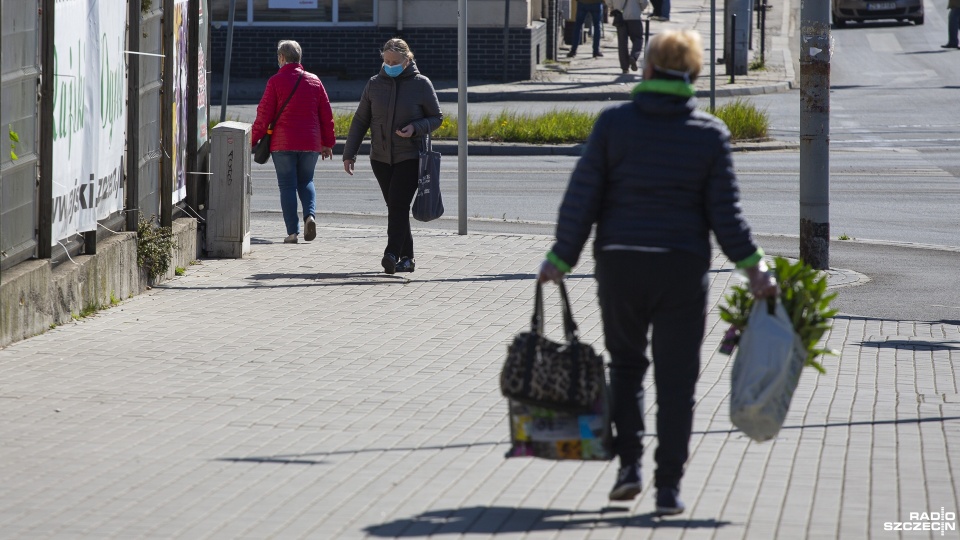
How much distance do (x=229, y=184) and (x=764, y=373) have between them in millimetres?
7337

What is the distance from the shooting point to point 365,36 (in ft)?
96.6

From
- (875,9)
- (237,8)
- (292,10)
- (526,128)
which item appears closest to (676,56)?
(526,128)

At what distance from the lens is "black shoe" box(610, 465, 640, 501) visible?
17.0 feet

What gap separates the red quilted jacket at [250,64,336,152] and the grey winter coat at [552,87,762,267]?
7452mm

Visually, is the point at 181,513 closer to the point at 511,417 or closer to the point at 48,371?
the point at 511,417

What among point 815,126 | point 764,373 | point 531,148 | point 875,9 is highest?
point 875,9

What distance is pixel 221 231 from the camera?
468 inches

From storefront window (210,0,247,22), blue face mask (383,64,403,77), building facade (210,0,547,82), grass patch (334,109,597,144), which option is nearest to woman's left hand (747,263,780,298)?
blue face mask (383,64,403,77)

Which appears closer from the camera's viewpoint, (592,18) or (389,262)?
(389,262)

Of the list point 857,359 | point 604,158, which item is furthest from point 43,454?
point 857,359

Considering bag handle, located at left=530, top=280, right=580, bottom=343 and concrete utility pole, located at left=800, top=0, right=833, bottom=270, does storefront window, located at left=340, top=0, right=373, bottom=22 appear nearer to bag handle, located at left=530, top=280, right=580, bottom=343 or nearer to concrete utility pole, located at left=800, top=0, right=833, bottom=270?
concrete utility pole, located at left=800, top=0, right=833, bottom=270

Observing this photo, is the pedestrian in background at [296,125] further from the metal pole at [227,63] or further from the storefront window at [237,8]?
the storefront window at [237,8]

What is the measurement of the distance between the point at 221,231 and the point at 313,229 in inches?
37.2

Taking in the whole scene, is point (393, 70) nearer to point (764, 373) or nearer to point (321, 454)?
point (321, 454)
